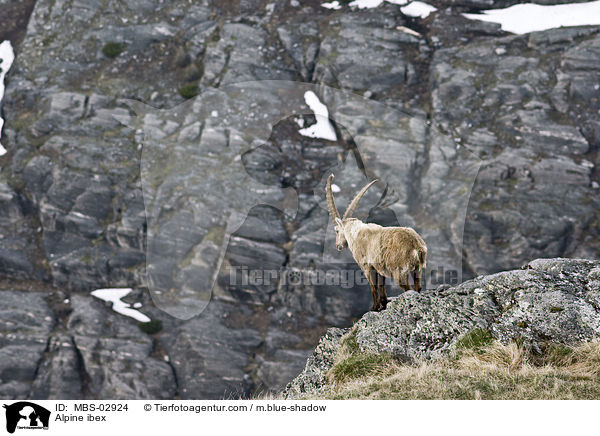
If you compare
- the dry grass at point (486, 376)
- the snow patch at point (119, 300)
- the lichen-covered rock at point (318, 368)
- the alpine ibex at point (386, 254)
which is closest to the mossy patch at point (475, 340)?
the dry grass at point (486, 376)

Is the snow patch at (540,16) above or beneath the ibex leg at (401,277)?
beneath

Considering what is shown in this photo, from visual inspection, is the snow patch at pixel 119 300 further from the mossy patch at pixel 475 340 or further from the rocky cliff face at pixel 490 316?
the mossy patch at pixel 475 340

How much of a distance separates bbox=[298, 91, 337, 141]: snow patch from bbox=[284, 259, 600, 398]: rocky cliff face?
3134 centimetres

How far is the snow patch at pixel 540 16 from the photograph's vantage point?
41625mm

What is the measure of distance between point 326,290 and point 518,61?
2237cm

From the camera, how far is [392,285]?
3541cm

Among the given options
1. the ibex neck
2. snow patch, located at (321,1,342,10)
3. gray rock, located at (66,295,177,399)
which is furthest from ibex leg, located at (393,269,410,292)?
snow patch, located at (321,1,342,10)

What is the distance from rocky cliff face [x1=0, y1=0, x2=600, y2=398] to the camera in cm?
3650

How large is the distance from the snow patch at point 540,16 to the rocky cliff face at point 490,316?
124 feet

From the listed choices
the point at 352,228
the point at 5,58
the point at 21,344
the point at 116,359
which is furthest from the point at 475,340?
the point at 5,58

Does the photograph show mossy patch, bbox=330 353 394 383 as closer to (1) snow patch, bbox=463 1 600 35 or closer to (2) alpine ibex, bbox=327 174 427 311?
(2) alpine ibex, bbox=327 174 427 311

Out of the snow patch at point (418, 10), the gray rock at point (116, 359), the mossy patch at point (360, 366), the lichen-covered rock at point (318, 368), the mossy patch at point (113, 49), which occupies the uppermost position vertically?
the mossy patch at point (360, 366)
